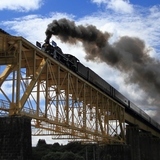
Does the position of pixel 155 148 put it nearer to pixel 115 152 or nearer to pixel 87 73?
pixel 115 152

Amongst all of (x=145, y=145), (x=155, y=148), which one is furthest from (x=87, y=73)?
(x=155, y=148)

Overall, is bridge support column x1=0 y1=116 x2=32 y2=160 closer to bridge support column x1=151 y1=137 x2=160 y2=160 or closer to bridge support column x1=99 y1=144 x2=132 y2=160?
bridge support column x1=99 y1=144 x2=132 y2=160

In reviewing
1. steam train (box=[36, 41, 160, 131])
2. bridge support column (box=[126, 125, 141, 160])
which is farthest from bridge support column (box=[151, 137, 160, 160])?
bridge support column (box=[126, 125, 141, 160])

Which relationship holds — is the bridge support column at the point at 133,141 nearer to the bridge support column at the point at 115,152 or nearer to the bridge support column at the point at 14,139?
the bridge support column at the point at 115,152

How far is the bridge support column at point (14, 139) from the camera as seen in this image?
27.0 m

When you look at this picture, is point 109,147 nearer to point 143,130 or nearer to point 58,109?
point 143,130

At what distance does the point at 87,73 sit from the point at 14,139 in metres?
26.9

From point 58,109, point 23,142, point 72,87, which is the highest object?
point 72,87

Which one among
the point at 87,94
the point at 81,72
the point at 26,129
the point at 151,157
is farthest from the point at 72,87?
the point at 151,157

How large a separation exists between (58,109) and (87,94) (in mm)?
13984

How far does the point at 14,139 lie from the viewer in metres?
27.2

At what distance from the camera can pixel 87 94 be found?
54.3 metres

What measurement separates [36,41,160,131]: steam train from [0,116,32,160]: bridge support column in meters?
13.1

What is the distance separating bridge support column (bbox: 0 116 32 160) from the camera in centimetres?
2702
